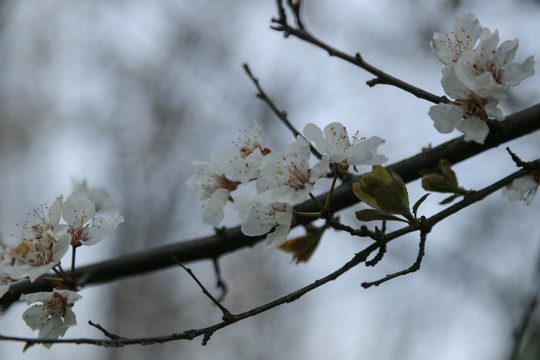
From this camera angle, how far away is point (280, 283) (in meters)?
7.78

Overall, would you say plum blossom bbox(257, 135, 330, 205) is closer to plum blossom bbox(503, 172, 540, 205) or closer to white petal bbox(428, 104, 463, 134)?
white petal bbox(428, 104, 463, 134)

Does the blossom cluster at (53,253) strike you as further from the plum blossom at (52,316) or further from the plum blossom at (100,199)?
the plum blossom at (100,199)

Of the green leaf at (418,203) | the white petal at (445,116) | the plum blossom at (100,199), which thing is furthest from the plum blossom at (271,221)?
the plum blossom at (100,199)

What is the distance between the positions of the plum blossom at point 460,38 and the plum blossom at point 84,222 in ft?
3.13

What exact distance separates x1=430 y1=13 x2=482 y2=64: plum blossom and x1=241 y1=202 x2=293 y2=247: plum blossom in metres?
0.56

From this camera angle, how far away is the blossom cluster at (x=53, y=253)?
1.13 metres

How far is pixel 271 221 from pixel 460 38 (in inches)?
26.8

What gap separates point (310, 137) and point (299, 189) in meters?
0.14

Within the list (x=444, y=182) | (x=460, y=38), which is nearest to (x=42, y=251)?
(x=444, y=182)

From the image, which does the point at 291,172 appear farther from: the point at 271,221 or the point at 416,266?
the point at 416,266

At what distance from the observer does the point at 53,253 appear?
1157 mm

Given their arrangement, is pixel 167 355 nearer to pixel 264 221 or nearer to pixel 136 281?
pixel 136 281

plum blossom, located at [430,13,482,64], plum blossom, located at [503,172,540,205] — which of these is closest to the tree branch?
plum blossom, located at [503,172,540,205]

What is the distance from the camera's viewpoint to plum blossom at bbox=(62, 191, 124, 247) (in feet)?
4.07
